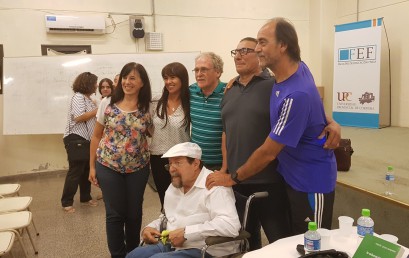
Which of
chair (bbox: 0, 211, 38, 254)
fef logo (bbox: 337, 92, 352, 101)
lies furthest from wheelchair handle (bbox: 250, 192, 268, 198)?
fef logo (bbox: 337, 92, 352, 101)

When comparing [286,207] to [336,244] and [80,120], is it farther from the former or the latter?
[80,120]

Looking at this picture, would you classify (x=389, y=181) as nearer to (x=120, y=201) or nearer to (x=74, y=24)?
(x=120, y=201)

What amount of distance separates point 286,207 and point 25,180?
4207mm

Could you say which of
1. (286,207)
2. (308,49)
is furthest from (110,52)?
(286,207)

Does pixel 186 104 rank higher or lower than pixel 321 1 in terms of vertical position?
lower

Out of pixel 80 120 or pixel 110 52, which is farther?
pixel 110 52

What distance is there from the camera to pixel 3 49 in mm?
4633

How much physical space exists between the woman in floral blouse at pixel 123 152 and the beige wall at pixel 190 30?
320cm

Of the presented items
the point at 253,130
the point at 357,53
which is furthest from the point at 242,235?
the point at 357,53

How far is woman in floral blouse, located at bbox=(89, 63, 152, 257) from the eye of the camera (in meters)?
2.13

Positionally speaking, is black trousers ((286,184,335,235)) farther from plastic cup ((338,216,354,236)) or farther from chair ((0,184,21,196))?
chair ((0,184,21,196))

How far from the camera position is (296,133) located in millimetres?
1489

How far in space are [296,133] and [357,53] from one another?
4.41 meters

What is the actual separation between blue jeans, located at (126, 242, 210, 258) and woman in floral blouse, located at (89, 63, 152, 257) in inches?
19.5
